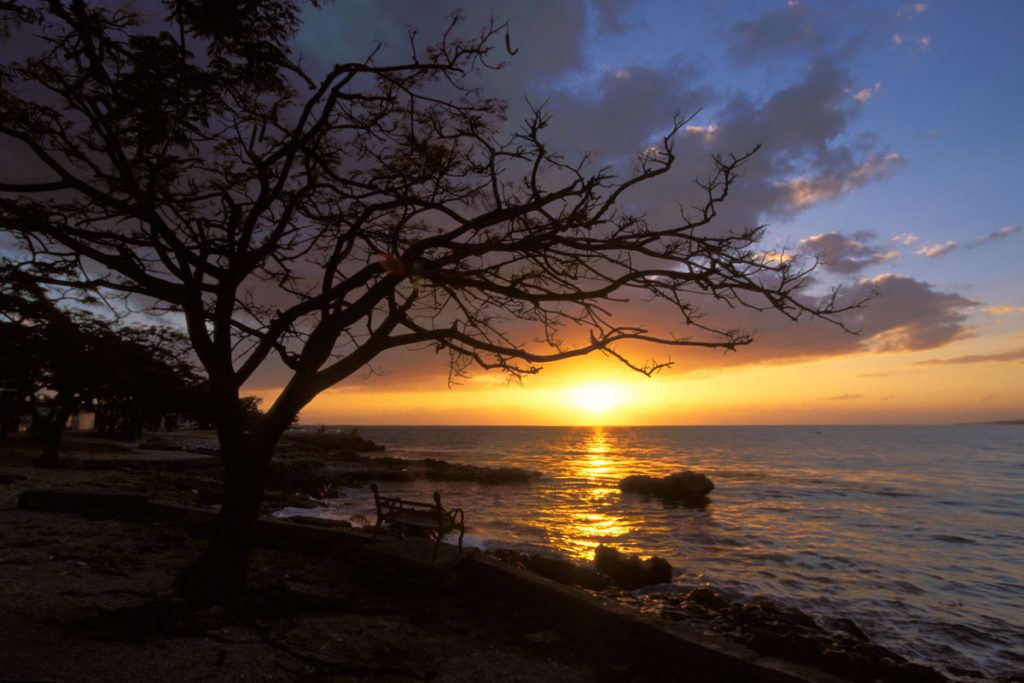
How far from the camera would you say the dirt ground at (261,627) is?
4.64m

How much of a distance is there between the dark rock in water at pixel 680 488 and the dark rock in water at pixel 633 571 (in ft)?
60.4

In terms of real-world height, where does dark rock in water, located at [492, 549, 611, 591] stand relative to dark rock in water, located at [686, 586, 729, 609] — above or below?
above

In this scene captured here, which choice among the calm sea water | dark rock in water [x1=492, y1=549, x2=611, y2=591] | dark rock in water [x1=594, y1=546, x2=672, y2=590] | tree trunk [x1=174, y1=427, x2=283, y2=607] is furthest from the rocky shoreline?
tree trunk [x1=174, y1=427, x2=283, y2=607]

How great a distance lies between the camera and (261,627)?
18.6 feet

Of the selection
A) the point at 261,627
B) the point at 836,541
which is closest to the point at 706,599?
the point at 261,627

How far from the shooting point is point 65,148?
5742 millimetres

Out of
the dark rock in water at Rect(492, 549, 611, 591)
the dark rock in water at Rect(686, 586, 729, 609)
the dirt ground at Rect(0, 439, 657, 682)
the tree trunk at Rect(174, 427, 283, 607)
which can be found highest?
the tree trunk at Rect(174, 427, 283, 607)

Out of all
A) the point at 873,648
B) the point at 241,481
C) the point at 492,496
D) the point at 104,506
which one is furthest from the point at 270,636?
the point at 492,496

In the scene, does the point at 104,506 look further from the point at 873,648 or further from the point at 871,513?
the point at 871,513

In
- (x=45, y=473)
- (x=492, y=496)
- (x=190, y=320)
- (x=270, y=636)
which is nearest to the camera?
(x=270, y=636)

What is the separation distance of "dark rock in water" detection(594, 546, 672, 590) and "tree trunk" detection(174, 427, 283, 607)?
9538 mm

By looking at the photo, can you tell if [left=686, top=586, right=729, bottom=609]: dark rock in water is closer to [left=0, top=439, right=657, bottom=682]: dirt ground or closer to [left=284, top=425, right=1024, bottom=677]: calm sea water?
[left=284, top=425, right=1024, bottom=677]: calm sea water

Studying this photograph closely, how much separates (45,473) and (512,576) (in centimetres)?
1858

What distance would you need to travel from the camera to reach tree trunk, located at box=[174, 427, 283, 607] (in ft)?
19.9
